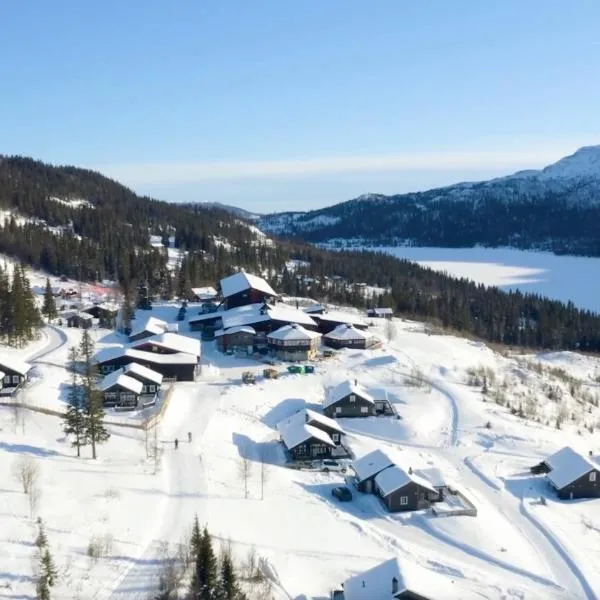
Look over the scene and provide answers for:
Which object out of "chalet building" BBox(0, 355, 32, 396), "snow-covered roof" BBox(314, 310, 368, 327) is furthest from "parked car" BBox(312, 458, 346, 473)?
"snow-covered roof" BBox(314, 310, 368, 327)

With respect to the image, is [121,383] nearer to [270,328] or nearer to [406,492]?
[406,492]

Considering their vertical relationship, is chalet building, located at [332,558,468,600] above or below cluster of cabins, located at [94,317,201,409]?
below

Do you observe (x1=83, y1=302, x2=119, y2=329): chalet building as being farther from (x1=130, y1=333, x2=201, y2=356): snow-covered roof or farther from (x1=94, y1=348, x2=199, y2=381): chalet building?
(x1=94, y1=348, x2=199, y2=381): chalet building

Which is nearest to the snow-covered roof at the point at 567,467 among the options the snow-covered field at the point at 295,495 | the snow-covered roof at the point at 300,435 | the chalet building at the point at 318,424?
the snow-covered field at the point at 295,495

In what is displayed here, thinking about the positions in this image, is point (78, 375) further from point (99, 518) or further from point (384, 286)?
point (384, 286)

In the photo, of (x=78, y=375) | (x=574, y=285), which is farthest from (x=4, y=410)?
(x=574, y=285)

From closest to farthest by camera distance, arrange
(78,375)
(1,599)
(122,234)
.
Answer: (1,599)
(78,375)
(122,234)

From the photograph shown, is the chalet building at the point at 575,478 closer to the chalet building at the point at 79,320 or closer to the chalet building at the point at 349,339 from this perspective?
the chalet building at the point at 349,339
